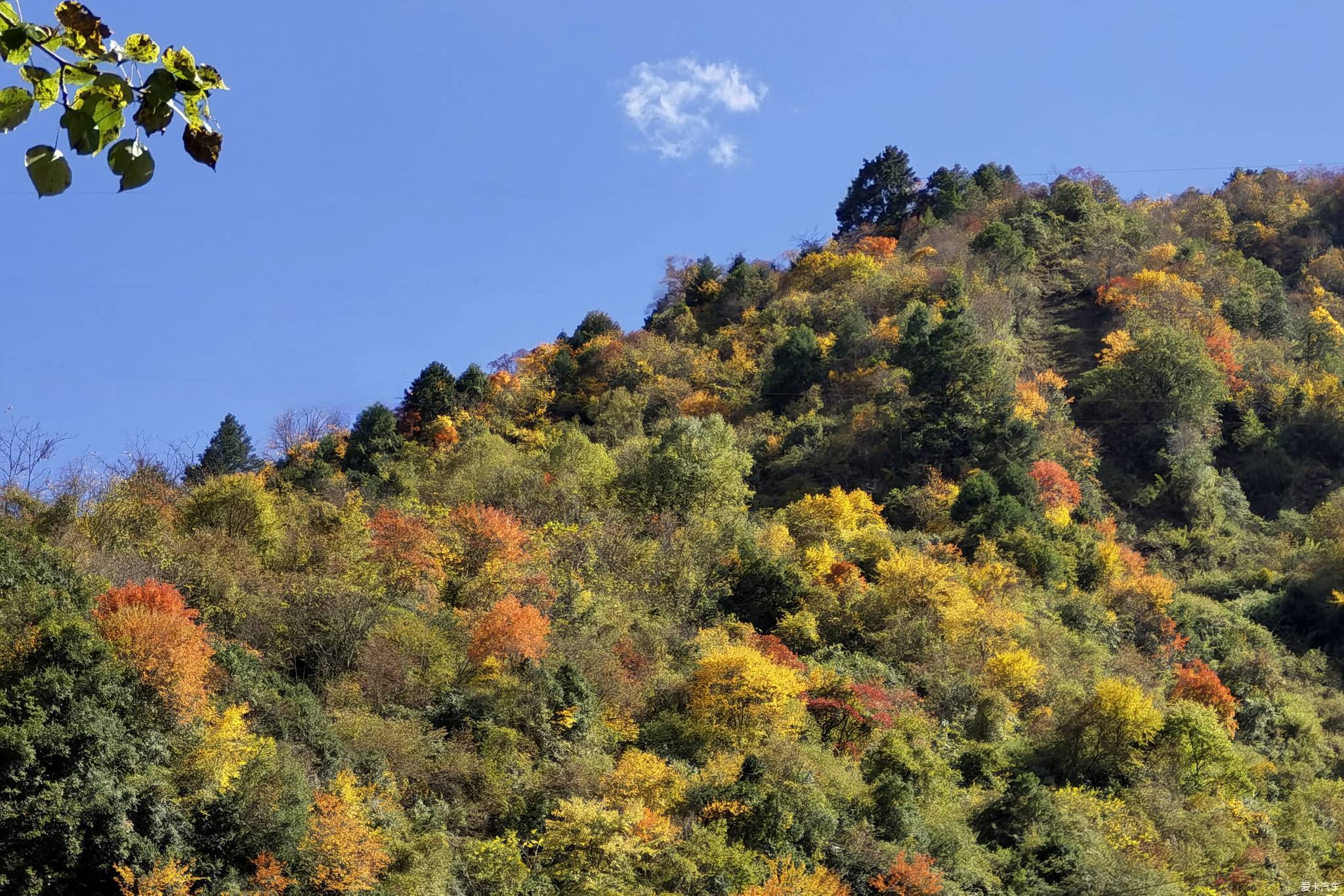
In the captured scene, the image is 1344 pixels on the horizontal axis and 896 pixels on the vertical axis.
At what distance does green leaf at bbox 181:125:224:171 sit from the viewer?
2.87 m

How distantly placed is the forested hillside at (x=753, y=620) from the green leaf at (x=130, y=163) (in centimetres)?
1610

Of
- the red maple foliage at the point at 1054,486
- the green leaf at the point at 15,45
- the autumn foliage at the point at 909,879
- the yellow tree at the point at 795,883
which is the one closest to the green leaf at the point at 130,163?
the green leaf at the point at 15,45

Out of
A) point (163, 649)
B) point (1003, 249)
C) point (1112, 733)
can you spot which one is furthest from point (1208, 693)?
point (1003, 249)

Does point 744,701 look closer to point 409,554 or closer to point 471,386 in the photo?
point 409,554

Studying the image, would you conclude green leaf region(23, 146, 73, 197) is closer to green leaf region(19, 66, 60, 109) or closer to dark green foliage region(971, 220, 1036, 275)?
green leaf region(19, 66, 60, 109)

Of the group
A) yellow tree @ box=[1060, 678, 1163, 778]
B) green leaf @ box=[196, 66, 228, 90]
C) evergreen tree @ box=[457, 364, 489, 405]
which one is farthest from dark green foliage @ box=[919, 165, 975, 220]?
green leaf @ box=[196, 66, 228, 90]

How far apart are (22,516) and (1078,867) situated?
78.8ft

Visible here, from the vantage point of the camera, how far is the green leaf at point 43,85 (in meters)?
2.80

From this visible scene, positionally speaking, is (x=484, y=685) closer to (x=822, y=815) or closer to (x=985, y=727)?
(x=822, y=815)

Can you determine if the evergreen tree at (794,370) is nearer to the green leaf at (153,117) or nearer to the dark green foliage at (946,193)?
the dark green foliage at (946,193)

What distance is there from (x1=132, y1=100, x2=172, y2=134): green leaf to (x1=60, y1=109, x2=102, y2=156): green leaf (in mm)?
112

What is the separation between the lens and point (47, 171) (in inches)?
107

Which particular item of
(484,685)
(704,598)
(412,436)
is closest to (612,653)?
(484,685)

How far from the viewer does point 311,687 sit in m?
23.5
